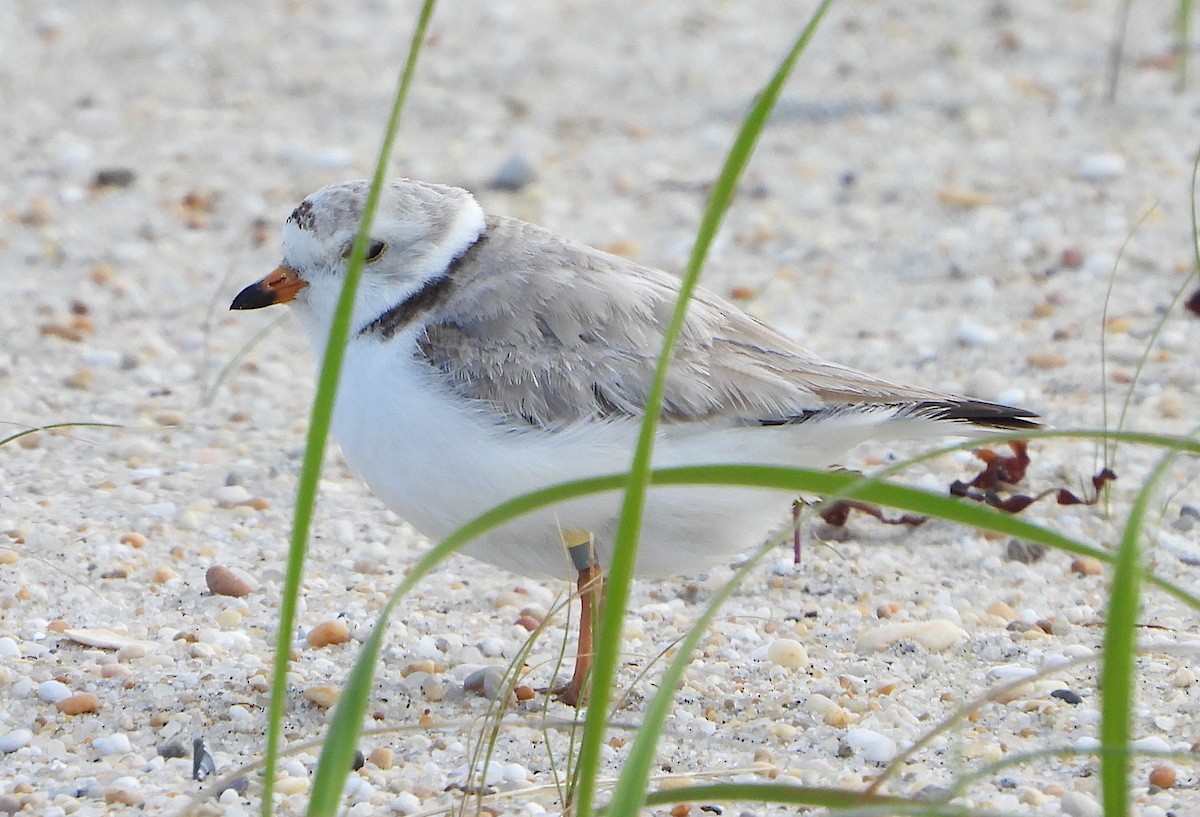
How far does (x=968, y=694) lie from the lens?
3.40 m

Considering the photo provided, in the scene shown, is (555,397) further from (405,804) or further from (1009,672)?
(1009,672)

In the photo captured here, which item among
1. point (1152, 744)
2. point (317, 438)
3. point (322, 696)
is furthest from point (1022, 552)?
point (317, 438)

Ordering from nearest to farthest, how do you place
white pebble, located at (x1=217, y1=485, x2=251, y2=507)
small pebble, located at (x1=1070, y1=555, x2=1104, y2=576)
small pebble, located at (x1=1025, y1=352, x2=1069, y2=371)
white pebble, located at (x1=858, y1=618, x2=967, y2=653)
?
white pebble, located at (x1=858, y1=618, x2=967, y2=653)
small pebble, located at (x1=1070, y1=555, x2=1104, y2=576)
white pebble, located at (x1=217, y1=485, x2=251, y2=507)
small pebble, located at (x1=1025, y1=352, x2=1069, y2=371)

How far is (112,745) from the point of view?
10.2 ft

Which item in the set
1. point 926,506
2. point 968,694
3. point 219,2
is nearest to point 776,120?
point 219,2

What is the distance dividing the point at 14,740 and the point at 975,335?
3.52 meters

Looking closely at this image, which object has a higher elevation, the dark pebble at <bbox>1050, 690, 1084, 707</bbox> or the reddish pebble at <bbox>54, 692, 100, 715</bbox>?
the dark pebble at <bbox>1050, 690, 1084, 707</bbox>

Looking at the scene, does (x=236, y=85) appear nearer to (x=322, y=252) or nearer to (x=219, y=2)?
(x=219, y=2)

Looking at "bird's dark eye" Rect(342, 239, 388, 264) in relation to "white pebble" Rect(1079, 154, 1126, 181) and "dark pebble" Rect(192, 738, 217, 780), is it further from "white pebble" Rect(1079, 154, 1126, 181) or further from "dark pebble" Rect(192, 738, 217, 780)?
"white pebble" Rect(1079, 154, 1126, 181)

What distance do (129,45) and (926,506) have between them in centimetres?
689

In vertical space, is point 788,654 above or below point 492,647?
above

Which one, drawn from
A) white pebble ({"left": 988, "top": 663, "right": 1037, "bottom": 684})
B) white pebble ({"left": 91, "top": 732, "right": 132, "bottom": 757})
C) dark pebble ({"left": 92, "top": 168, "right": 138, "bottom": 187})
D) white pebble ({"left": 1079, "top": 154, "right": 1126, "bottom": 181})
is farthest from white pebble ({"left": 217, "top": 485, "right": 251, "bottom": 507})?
white pebble ({"left": 1079, "top": 154, "right": 1126, "bottom": 181})

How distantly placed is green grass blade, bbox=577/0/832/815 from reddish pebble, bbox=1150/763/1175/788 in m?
1.22

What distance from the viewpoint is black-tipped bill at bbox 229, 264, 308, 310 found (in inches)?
148
